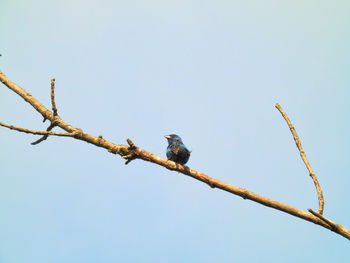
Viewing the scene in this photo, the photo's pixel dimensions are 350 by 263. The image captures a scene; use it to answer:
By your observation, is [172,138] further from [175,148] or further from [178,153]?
[178,153]

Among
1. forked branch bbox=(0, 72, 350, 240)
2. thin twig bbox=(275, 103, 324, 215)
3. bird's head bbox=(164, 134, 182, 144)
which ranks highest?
bird's head bbox=(164, 134, 182, 144)

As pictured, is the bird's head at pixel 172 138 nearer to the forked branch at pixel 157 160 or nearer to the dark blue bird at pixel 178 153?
the dark blue bird at pixel 178 153

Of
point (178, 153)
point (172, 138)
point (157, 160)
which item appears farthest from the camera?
point (172, 138)

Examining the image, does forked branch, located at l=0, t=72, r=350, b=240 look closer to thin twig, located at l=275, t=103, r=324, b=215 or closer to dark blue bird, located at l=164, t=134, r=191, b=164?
thin twig, located at l=275, t=103, r=324, b=215

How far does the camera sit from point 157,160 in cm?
589

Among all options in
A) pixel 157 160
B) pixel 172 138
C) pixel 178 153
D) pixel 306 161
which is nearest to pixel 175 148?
pixel 178 153

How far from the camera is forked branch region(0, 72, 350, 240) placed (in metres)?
4.54

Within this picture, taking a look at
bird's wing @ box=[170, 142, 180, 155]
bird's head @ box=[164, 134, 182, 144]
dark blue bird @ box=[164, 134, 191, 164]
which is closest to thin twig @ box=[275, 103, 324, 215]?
dark blue bird @ box=[164, 134, 191, 164]

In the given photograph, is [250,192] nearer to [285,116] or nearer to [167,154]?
[285,116]

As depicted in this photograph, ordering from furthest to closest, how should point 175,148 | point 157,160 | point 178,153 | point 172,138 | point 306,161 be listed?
1. point 172,138
2. point 175,148
3. point 178,153
4. point 157,160
5. point 306,161

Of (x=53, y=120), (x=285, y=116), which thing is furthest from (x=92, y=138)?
(x=285, y=116)

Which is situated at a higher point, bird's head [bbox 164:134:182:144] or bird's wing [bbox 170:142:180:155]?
bird's head [bbox 164:134:182:144]

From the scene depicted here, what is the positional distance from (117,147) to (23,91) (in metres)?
2.32

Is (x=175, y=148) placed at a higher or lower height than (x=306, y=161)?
higher
